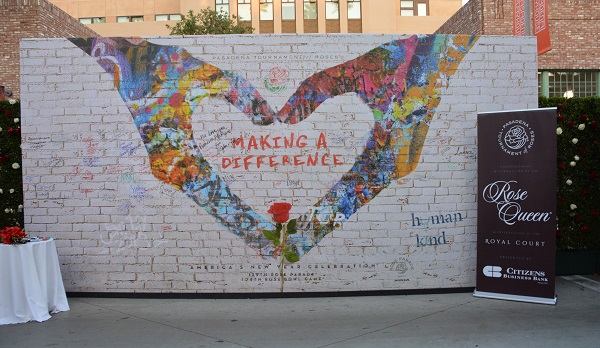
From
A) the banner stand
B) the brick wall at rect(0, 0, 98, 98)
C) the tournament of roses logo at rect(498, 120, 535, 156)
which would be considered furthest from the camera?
the brick wall at rect(0, 0, 98, 98)

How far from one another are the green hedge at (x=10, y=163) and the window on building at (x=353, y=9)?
35.7 m

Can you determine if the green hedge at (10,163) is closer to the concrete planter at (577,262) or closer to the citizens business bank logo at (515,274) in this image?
the citizens business bank logo at (515,274)

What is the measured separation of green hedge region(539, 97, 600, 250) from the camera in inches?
324

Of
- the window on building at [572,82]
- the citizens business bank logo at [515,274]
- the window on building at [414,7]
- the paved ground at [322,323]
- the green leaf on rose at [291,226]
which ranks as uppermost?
the window on building at [414,7]

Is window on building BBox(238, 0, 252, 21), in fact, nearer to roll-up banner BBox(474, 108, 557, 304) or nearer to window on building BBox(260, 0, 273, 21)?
window on building BBox(260, 0, 273, 21)

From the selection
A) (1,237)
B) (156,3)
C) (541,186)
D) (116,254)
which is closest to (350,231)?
(541,186)

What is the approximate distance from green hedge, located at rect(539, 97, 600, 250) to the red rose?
421 centimetres

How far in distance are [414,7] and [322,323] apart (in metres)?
41.1

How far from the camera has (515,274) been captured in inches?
272

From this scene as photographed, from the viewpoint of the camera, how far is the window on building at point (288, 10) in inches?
1567

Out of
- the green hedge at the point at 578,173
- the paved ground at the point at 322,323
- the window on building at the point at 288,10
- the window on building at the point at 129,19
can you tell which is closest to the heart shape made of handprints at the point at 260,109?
the paved ground at the point at 322,323

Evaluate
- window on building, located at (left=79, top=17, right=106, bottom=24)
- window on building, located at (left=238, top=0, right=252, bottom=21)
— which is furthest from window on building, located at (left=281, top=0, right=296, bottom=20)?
window on building, located at (left=79, top=17, right=106, bottom=24)

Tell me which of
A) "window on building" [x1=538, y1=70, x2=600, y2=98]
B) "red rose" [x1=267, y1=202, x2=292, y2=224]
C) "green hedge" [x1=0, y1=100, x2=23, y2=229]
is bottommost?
"red rose" [x1=267, y1=202, x2=292, y2=224]

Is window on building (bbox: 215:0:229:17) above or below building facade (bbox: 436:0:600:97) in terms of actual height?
above
